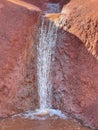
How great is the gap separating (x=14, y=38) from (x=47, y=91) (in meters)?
1.30

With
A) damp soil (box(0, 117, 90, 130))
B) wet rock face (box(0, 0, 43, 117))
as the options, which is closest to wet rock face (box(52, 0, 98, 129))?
damp soil (box(0, 117, 90, 130))

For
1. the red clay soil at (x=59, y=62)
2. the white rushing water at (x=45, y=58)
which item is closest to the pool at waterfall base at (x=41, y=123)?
the red clay soil at (x=59, y=62)

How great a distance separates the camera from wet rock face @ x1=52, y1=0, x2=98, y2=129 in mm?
6309

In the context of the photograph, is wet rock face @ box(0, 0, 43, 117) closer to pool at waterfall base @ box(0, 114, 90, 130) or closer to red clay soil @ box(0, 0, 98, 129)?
red clay soil @ box(0, 0, 98, 129)

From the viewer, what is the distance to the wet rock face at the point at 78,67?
6.31 m

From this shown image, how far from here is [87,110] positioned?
632 cm

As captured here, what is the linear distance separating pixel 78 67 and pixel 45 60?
2.50 ft

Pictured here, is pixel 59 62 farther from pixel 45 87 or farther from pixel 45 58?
pixel 45 87

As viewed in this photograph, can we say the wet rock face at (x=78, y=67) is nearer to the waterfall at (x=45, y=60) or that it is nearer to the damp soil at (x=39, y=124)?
the waterfall at (x=45, y=60)

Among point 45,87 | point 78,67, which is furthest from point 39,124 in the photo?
point 78,67

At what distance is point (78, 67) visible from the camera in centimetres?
649

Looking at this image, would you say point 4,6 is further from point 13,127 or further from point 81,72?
point 13,127

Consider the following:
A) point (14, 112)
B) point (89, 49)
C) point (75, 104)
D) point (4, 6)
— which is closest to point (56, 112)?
point (75, 104)

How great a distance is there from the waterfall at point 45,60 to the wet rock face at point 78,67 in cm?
12
